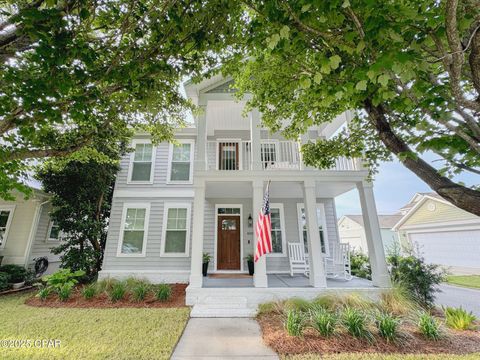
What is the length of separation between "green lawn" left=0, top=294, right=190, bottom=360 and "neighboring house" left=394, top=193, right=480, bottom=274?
36.3 feet

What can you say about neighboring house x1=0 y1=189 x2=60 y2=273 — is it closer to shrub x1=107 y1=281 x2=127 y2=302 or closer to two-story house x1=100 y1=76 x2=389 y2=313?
two-story house x1=100 y1=76 x2=389 y2=313

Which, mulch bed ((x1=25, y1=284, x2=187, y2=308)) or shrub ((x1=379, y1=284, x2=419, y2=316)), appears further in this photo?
mulch bed ((x1=25, y1=284, x2=187, y2=308))

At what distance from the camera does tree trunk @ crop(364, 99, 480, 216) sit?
224 centimetres

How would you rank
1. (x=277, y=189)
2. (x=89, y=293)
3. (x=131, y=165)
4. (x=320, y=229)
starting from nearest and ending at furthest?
(x=89, y=293), (x=277, y=189), (x=320, y=229), (x=131, y=165)

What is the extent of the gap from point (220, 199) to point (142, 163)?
12.1 ft

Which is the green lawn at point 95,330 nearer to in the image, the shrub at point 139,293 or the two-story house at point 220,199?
the shrub at point 139,293

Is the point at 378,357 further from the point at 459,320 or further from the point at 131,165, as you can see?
the point at 131,165

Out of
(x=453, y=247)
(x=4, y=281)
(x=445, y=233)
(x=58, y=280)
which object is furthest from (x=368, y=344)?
(x=445, y=233)

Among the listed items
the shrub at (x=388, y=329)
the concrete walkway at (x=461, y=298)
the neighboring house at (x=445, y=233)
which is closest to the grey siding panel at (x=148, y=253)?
the shrub at (x=388, y=329)

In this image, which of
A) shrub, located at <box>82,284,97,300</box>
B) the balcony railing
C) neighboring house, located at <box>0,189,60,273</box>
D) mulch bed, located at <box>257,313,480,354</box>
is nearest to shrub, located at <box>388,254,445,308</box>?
mulch bed, located at <box>257,313,480,354</box>

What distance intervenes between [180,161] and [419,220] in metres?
15.5

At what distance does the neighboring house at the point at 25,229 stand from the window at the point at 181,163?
5.35 metres

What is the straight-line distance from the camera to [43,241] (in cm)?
940

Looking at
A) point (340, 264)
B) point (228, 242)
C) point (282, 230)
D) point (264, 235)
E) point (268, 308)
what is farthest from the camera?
point (282, 230)
